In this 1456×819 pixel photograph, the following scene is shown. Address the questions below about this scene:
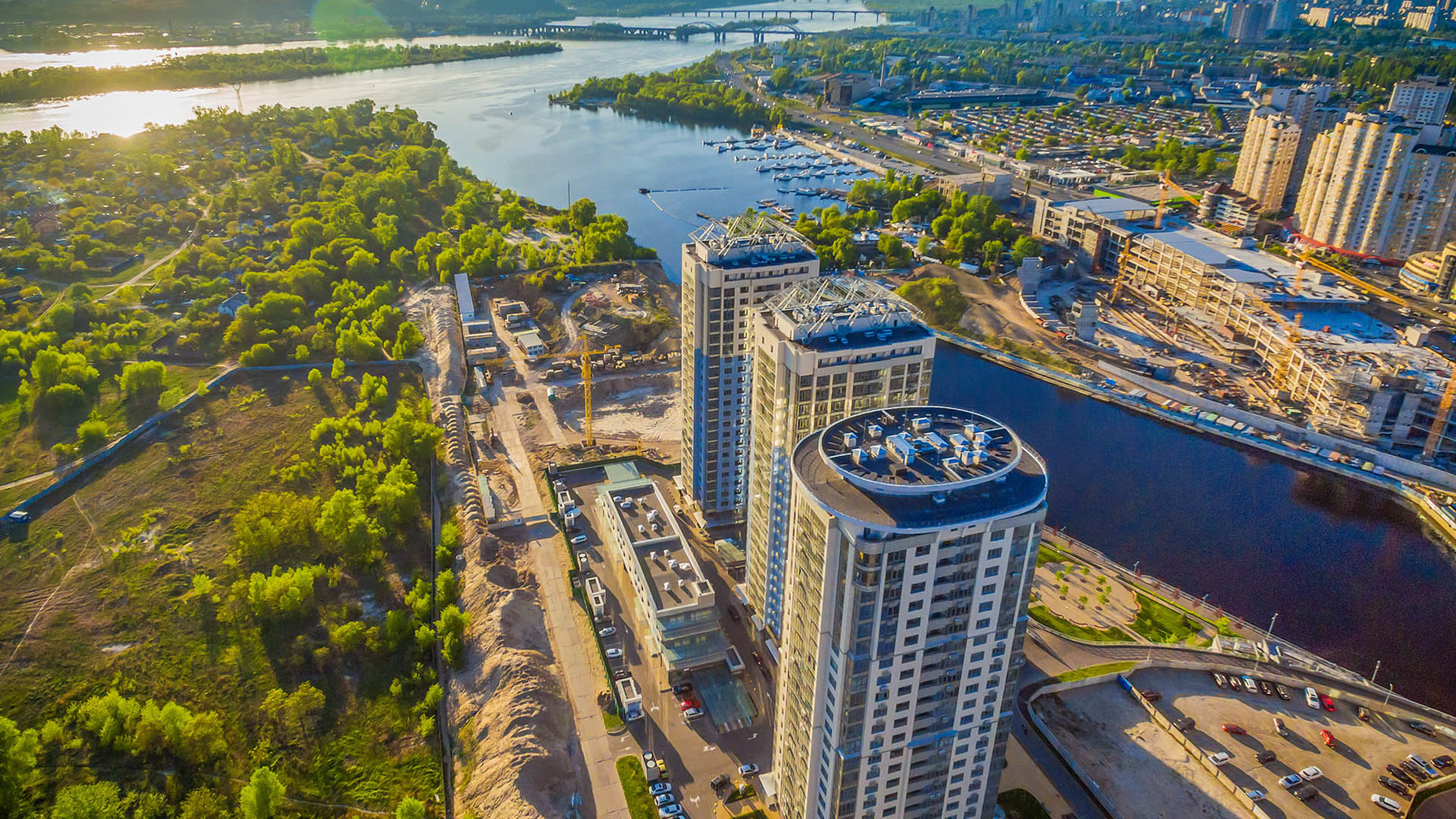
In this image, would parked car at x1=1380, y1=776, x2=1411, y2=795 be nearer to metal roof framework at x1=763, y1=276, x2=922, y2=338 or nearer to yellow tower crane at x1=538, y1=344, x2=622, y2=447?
metal roof framework at x1=763, y1=276, x2=922, y2=338

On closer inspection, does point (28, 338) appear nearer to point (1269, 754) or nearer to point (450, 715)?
point (450, 715)

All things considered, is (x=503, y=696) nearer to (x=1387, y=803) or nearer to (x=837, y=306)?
(x=837, y=306)

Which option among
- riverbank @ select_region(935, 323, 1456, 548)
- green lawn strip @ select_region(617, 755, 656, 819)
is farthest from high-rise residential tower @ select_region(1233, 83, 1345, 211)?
green lawn strip @ select_region(617, 755, 656, 819)

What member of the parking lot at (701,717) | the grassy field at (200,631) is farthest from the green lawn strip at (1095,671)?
the grassy field at (200,631)

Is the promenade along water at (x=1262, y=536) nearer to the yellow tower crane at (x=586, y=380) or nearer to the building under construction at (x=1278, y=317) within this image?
the building under construction at (x=1278, y=317)

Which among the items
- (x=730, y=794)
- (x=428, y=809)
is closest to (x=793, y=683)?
(x=730, y=794)

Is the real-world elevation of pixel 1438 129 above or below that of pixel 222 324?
above
